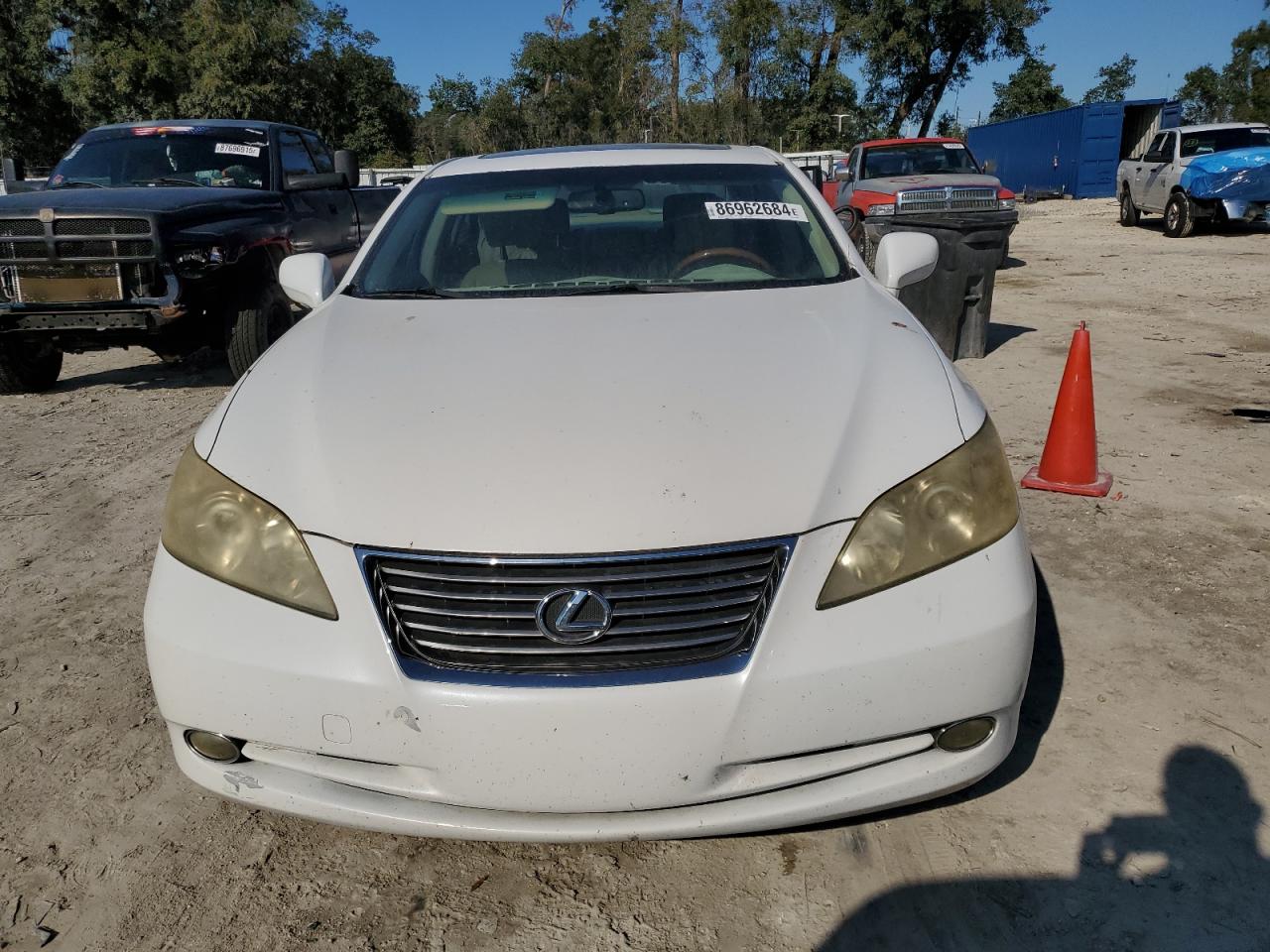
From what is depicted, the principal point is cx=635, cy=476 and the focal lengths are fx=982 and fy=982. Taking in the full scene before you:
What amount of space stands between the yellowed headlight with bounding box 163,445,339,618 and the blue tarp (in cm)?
1745

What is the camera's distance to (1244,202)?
15.6 meters

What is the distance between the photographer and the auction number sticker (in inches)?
129

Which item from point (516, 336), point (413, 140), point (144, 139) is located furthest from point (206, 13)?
point (516, 336)

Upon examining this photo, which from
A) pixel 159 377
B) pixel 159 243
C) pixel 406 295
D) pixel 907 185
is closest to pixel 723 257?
pixel 406 295

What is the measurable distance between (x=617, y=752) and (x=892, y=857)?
2.60ft

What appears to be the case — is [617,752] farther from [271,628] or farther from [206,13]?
[206,13]

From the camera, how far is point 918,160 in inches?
507

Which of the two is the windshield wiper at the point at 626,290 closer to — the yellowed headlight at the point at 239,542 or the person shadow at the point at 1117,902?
the yellowed headlight at the point at 239,542

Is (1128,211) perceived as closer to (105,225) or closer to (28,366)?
(105,225)

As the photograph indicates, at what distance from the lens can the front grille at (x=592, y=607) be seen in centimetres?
178

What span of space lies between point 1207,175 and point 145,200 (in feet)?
52.1

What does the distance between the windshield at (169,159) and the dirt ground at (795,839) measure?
13.3 ft

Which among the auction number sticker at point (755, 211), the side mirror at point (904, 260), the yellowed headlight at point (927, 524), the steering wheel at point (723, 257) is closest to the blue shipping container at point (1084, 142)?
the side mirror at point (904, 260)

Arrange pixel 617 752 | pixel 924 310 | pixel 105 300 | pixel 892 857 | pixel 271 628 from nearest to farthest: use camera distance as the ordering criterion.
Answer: pixel 617 752 < pixel 271 628 < pixel 892 857 < pixel 105 300 < pixel 924 310
